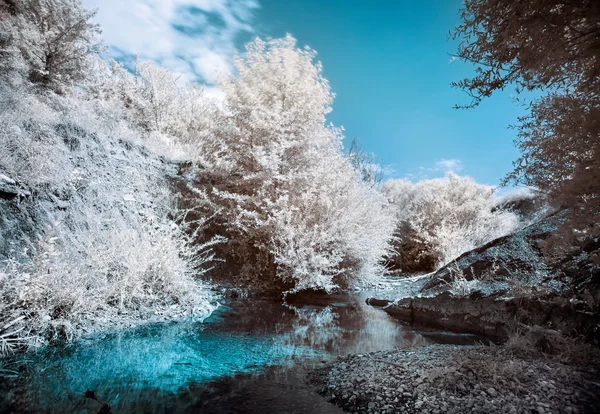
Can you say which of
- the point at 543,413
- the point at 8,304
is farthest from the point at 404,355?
the point at 8,304

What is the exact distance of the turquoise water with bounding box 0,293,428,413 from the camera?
3361mm

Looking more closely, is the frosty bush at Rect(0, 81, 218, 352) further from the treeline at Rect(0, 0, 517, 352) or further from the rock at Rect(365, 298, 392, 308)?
the rock at Rect(365, 298, 392, 308)

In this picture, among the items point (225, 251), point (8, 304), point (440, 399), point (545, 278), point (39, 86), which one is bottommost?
point (440, 399)

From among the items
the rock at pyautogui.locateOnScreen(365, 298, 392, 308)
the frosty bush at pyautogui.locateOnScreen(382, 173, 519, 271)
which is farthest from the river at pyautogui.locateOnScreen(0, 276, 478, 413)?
the frosty bush at pyautogui.locateOnScreen(382, 173, 519, 271)

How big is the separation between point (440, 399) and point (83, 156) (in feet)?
34.1

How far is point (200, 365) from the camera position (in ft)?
14.8

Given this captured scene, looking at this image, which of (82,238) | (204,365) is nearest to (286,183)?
(82,238)

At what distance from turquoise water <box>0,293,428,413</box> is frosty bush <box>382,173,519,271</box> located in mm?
10036

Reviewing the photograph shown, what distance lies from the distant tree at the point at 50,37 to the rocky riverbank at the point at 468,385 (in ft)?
48.1

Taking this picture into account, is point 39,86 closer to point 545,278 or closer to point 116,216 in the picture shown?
point 116,216

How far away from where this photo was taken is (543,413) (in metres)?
2.68

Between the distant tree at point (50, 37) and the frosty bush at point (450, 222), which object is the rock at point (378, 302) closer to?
the frosty bush at point (450, 222)

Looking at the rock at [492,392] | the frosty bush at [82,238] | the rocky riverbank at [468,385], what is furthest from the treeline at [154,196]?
the rock at [492,392]

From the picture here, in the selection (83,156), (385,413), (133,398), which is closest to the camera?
(385,413)
